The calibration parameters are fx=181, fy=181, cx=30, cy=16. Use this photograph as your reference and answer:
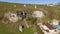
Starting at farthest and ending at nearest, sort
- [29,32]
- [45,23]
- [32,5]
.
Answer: [32,5]
[45,23]
[29,32]

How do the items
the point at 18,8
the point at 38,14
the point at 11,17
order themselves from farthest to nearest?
the point at 18,8
the point at 38,14
the point at 11,17

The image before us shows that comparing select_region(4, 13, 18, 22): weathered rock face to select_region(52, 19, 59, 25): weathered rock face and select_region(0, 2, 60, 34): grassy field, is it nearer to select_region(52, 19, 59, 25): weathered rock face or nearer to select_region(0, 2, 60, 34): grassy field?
select_region(0, 2, 60, 34): grassy field

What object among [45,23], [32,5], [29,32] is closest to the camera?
[29,32]

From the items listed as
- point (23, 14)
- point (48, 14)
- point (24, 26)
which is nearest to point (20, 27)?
point (24, 26)

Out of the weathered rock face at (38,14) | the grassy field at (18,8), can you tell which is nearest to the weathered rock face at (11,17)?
the grassy field at (18,8)

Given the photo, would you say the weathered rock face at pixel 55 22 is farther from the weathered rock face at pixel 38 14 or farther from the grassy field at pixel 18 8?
the weathered rock face at pixel 38 14

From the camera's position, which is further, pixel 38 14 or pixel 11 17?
pixel 38 14

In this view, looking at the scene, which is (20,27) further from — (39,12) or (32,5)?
(32,5)

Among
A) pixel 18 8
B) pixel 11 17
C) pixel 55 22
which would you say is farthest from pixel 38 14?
pixel 11 17

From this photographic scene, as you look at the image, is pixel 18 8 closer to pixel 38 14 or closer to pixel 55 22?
pixel 38 14

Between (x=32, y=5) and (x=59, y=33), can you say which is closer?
(x=59, y=33)

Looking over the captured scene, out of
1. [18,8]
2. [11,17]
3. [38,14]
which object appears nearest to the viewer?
[11,17]
